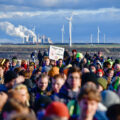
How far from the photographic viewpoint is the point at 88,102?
596 centimetres

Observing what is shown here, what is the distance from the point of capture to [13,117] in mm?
4707

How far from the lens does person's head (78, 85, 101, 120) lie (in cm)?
588

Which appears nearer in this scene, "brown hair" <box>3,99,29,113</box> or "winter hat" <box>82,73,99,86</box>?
"brown hair" <box>3,99,29,113</box>

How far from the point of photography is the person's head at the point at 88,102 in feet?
19.3

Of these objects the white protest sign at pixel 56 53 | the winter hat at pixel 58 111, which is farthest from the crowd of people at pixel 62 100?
the white protest sign at pixel 56 53

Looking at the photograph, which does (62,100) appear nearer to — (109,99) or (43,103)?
(43,103)

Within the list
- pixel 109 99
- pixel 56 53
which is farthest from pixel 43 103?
pixel 56 53

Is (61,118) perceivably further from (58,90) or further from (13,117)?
(58,90)

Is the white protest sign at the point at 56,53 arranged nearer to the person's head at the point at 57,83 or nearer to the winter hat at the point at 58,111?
the person's head at the point at 57,83

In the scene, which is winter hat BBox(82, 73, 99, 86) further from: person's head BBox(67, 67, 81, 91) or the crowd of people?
person's head BBox(67, 67, 81, 91)

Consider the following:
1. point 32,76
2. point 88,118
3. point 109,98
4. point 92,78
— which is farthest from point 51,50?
point 88,118

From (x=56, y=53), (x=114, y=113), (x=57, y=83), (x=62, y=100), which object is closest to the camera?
(x=114, y=113)

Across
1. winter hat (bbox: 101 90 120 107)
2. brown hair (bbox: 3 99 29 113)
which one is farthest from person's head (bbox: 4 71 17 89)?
brown hair (bbox: 3 99 29 113)

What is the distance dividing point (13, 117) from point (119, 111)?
5.15ft
